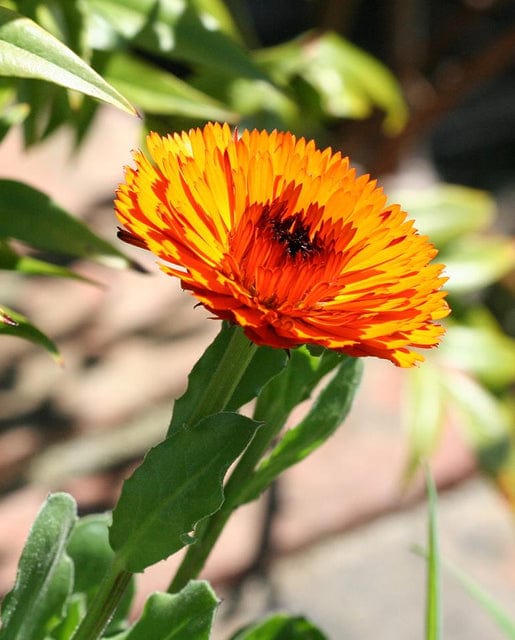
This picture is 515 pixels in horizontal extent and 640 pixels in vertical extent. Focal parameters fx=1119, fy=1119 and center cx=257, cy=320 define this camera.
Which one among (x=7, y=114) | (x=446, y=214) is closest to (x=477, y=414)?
(x=446, y=214)

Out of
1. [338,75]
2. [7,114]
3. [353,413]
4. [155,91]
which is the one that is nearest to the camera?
[7,114]

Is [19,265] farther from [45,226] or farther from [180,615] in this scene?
[180,615]

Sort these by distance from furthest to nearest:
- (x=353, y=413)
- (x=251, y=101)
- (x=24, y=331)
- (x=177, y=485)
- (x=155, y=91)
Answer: (x=353, y=413), (x=251, y=101), (x=155, y=91), (x=24, y=331), (x=177, y=485)

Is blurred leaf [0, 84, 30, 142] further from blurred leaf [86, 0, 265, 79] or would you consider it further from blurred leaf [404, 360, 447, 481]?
blurred leaf [404, 360, 447, 481]

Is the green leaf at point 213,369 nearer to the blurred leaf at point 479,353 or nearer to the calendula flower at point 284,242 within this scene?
the calendula flower at point 284,242

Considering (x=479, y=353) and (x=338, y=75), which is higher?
(x=338, y=75)

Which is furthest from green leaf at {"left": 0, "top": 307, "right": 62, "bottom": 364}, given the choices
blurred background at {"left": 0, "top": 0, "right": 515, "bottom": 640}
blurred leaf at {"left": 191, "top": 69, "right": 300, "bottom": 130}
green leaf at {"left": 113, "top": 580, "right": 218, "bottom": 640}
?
blurred leaf at {"left": 191, "top": 69, "right": 300, "bottom": 130}
